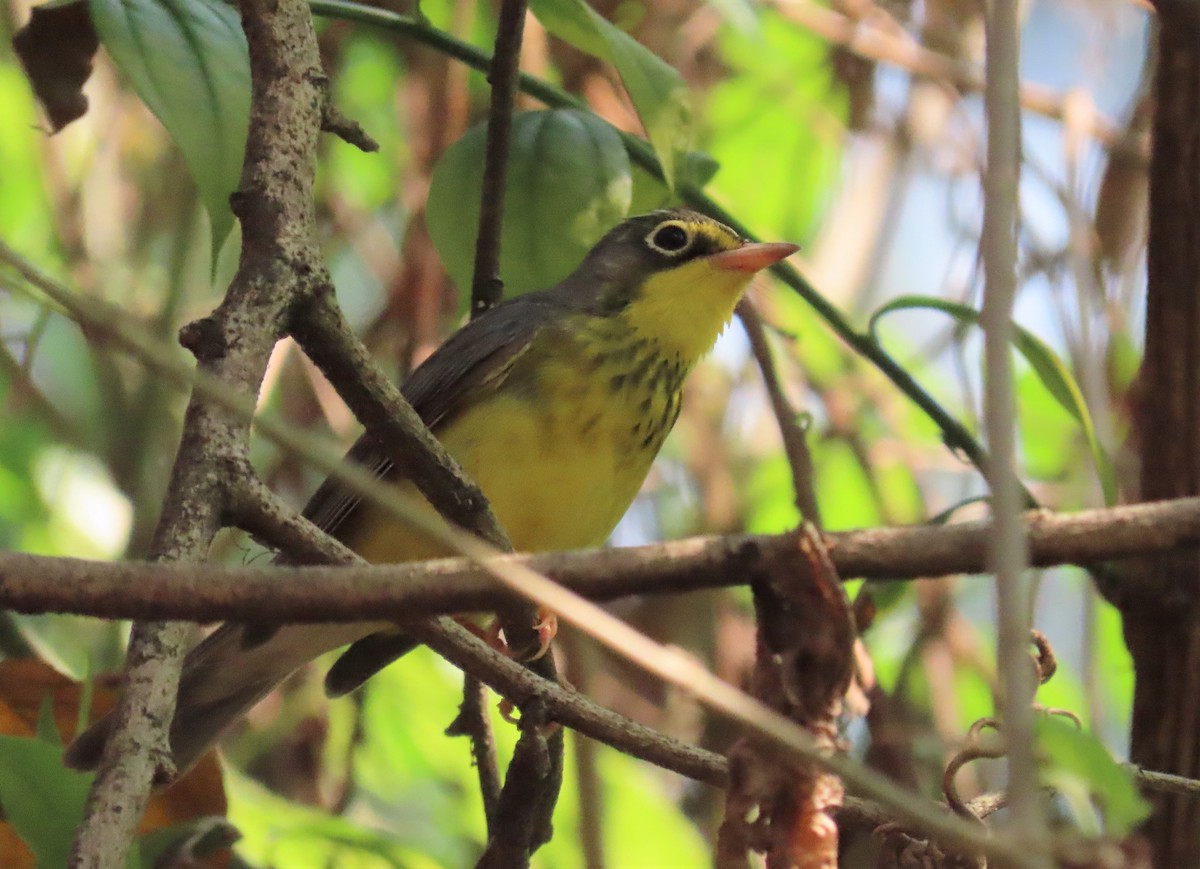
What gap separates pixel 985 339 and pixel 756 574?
285 millimetres

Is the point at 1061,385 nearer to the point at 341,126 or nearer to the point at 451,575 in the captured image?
the point at 341,126

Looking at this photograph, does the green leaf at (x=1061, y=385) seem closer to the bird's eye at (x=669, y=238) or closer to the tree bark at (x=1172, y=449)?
the tree bark at (x=1172, y=449)

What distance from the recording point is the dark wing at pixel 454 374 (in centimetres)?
321

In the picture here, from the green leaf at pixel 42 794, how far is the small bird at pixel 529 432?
42.7 inches

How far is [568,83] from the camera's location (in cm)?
443

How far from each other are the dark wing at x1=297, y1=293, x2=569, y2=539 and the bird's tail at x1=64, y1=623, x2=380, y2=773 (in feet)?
0.80

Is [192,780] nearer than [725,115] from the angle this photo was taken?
Yes

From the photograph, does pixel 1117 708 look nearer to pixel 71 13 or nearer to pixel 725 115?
pixel 725 115

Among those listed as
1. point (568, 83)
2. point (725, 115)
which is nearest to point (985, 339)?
point (568, 83)

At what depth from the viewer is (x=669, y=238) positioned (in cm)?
370

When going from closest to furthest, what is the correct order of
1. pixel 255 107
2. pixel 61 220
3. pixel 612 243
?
pixel 255 107 < pixel 612 243 < pixel 61 220

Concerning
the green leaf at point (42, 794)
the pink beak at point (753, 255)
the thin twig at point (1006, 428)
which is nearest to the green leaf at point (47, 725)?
the green leaf at point (42, 794)

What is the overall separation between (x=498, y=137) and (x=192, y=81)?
74 centimetres

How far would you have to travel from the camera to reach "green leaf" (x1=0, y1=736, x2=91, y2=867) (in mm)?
1907
